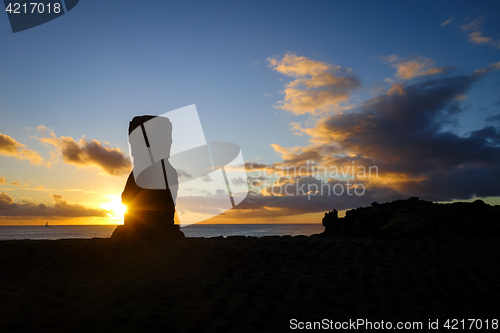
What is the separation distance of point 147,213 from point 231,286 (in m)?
10.1

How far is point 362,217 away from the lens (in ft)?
79.5

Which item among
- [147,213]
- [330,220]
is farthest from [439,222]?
[147,213]

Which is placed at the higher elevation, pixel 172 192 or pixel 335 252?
pixel 172 192

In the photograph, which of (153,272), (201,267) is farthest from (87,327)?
(201,267)

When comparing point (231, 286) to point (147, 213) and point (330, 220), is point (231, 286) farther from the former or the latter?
point (330, 220)

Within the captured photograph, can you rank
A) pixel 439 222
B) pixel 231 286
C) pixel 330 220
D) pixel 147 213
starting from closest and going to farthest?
pixel 231 286, pixel 147 213, pixel 439 222, pixel 330 220

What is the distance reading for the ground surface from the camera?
259 inches

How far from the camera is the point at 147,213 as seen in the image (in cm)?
1702

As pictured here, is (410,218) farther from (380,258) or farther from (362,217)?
(380,258)

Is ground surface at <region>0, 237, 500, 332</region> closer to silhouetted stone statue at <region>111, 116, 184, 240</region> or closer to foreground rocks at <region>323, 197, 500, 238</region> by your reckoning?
silhouetted stone statue at <region>111, 116, 184, 240</region>

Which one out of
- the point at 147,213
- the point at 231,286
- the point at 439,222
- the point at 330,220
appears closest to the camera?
Result: the point at 231,286

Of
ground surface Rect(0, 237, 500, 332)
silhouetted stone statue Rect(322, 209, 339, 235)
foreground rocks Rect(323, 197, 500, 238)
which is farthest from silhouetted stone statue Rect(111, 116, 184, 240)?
silhouetted stone statue Rect(322, 209, 339, 235)

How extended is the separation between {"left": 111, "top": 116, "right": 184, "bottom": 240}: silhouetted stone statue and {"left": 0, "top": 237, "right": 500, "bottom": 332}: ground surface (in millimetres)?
4048

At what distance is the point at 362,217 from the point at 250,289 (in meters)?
18.3
